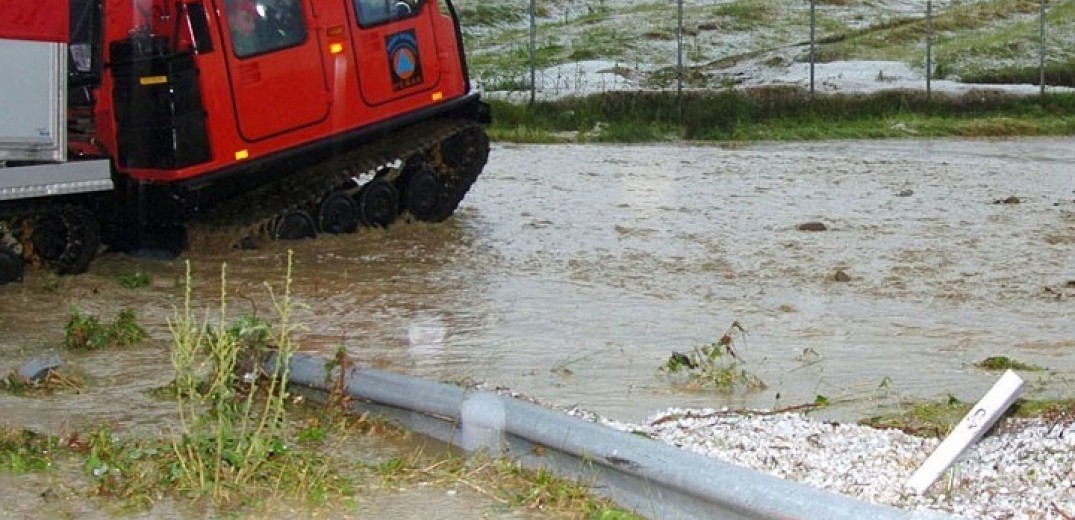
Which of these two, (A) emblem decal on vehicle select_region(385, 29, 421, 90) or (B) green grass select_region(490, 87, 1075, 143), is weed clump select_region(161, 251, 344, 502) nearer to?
(A) emblem decal on vehicle select_region(385, 29, 421, 90)

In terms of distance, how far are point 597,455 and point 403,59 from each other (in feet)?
30.9

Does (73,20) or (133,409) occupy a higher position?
(73,20)

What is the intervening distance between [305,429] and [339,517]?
130 centimetres

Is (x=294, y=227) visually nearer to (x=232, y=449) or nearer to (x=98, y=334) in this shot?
(x=98, y=334)

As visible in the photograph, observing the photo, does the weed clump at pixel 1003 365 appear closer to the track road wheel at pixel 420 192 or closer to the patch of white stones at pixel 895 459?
the patch of white stones at pixel 895 459

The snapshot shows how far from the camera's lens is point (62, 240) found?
12781 millimetres

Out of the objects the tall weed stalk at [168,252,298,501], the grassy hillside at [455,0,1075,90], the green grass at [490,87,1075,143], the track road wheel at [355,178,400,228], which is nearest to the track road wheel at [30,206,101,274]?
the track road wheel at [355,178,400,228]

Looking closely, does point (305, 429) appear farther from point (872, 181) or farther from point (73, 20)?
point (872, 181)

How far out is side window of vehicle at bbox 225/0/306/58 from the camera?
44.2 ft

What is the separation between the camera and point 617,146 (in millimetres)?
22734

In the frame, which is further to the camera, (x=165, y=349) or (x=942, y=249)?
(x=942, y=249)

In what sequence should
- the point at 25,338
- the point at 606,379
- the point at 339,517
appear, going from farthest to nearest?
the point at 25,338
the point at 606,379
the point at 339,517

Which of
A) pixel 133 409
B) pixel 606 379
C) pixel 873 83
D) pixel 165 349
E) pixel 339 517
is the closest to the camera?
pixel 339 517

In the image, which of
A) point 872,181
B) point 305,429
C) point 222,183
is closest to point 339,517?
point 305,429
